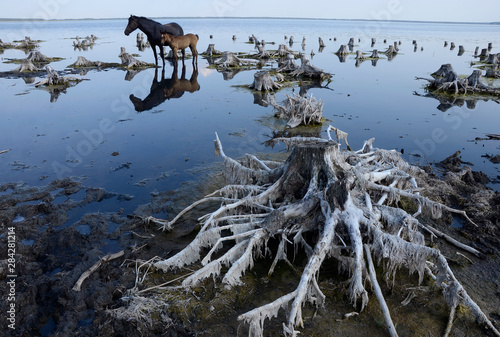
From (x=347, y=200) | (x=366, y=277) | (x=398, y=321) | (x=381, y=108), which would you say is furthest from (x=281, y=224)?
(x=381, y=108)

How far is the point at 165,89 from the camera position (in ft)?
66.4

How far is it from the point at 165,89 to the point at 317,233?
17.4 m

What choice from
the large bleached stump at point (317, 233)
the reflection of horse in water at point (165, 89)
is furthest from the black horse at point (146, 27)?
the large bleached stump at point (317, 233)

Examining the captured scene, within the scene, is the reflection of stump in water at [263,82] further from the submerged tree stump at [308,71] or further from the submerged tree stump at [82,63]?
the submerged tree stump at [82,63]

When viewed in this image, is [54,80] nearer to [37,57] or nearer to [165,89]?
[165,89]

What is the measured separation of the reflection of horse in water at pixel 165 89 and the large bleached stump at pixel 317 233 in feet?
38.2

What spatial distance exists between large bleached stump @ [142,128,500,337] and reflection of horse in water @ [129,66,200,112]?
38.2ft

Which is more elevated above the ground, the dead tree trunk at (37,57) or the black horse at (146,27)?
the black horse at (146,27)

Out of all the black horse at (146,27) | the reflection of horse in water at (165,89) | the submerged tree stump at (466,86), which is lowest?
the submerged tree stump at (466,86)

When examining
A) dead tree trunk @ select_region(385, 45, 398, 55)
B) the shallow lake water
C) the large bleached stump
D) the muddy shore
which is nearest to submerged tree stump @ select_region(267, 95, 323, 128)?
the shallow lake water

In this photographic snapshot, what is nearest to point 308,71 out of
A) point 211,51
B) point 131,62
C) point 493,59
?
point 131,62

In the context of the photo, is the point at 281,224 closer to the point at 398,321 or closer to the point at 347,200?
the point at 347,200

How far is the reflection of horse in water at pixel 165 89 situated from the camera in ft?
55.6

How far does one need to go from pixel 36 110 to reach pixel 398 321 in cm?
1706
